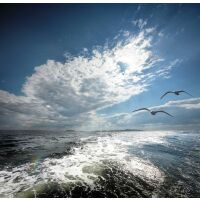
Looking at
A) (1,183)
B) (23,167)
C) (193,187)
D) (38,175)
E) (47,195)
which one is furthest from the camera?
(23,167)

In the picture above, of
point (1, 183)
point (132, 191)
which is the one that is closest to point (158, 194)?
point (132, 191)

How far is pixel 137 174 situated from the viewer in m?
8.99

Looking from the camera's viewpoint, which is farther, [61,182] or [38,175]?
[38,175]

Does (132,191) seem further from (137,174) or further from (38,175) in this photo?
(38,175)

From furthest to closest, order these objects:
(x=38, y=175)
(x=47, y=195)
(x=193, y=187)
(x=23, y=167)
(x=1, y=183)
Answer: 1. (x=23, y=167)
2. (x=38, y=175)
3. (x=1, y=183)
4. (x=193, y=187)
5. (x=47, y=195)

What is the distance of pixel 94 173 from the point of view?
30.4 feet

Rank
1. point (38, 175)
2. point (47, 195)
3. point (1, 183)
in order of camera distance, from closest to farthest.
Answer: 1. point (47, 195)
2. point (1, 183)
3. point (38, 175)

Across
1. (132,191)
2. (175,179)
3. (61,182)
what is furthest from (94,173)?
(175,179)

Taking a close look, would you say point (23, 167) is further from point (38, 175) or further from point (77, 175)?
point (77, 175)

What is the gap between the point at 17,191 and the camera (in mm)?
6848

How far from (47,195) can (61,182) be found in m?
1.29

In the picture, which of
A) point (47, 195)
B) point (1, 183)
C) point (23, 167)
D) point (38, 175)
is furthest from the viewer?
point (23, 167)

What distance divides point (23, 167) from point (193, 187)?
10.3m

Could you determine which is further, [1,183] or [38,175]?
[38,175]
